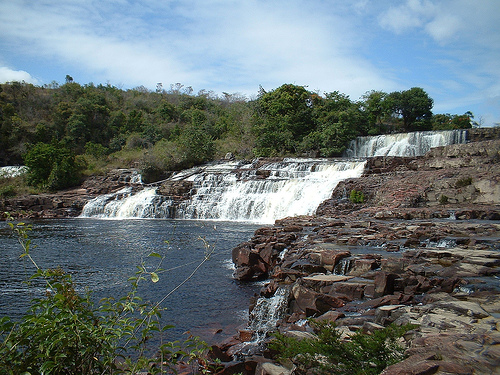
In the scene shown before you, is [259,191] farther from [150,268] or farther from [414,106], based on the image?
[414,106]

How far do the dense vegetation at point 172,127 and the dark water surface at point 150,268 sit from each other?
49.6 ft

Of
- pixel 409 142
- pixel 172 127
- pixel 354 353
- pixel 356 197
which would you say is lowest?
pixel 354 353

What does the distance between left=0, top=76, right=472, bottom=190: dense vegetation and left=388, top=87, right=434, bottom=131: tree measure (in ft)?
0.32

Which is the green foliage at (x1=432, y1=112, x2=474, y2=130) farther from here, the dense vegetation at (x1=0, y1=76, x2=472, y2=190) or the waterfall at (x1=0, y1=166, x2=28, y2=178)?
the waterfall at (x1=0, y1=166, x2=28, y2=178)

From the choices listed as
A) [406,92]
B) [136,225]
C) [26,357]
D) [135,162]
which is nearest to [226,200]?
[136,225]

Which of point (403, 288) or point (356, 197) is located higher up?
point (356, 197)

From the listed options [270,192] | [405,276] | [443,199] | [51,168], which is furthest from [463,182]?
[51,168]

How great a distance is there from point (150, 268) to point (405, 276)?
7175mm

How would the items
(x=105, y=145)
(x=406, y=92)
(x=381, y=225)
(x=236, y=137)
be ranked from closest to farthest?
(x=381, y=225), (x=406, y=92), (x=236, y=137), (x=105, y=145)

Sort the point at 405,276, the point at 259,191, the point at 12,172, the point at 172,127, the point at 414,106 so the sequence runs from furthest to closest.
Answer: the point at 172,127, the point at 414,106, the point at 12,172, the point at 259,191, the point at 405,276

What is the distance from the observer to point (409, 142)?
1152 inches

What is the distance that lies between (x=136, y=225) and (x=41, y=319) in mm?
19058

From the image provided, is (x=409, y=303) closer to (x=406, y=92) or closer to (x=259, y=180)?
(x=259, y=180)

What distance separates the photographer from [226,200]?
2428 centimetres
